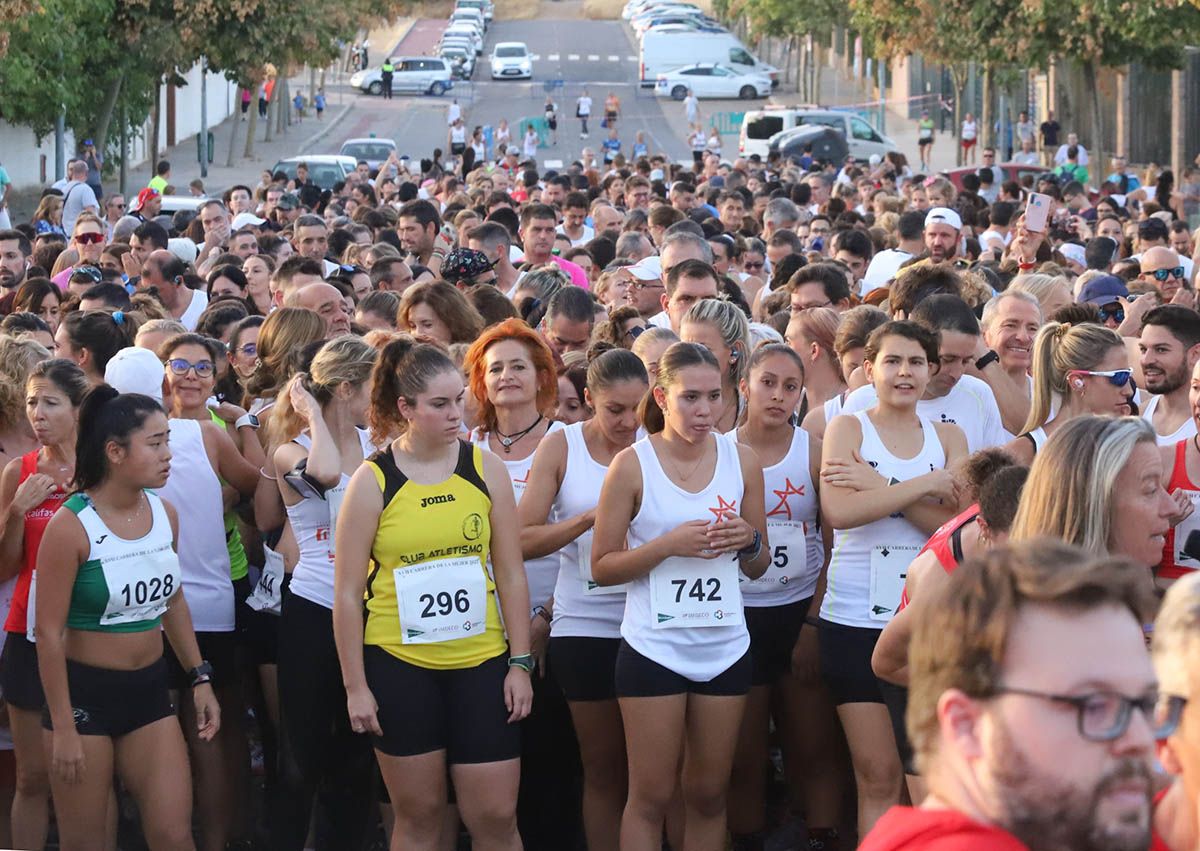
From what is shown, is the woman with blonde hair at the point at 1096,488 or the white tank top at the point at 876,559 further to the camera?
the white tank top at the point at 876,559

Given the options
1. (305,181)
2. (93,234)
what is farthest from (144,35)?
(93,234)

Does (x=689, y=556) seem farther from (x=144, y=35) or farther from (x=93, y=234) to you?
(x=144, y=35)

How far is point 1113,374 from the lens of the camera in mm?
6145

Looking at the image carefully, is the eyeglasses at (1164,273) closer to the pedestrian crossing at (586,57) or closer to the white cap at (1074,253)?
the white cap at (1074,253)

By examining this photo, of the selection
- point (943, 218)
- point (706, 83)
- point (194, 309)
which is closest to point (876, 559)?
point (194, 309)

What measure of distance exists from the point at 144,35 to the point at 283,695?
28919 mm

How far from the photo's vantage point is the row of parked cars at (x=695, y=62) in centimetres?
6650

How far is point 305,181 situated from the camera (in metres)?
28.5

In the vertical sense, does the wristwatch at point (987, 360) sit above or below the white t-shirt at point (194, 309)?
below

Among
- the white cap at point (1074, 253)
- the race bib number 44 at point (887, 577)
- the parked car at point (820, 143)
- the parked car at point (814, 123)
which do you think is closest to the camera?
the race bib number 44 at point (887, 577)

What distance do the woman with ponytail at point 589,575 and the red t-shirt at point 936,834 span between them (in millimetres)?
3561

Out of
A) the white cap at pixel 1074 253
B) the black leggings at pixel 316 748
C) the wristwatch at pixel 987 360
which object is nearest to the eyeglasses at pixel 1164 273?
the white cap at pixel 1074 253

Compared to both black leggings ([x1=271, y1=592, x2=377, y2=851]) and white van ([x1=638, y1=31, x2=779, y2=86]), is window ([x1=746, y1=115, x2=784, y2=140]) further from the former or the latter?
black leggings ([x1=271, y1=592, x2=377, y2=851])

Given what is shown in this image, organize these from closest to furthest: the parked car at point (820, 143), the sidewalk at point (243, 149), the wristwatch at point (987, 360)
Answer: the wristwatch at point (987, 360)
the parked car at point (820, 143)
the sidewalk at point (243, 149)
